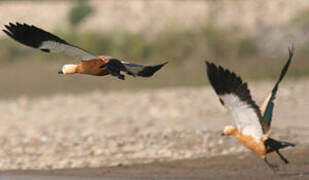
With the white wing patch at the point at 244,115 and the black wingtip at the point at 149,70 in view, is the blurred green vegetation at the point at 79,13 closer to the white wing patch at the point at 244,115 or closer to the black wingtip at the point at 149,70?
the black wingtip at the point at 149,70

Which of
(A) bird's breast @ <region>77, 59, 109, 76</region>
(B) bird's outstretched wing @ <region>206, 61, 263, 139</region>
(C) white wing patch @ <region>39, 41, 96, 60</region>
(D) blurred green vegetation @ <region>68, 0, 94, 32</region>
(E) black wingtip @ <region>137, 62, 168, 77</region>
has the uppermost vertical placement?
(D) blurred green vegetation @ <region>68, 0, 94, 32</region>

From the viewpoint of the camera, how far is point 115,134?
1341 cm

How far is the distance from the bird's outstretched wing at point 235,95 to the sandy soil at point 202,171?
0.96 meters

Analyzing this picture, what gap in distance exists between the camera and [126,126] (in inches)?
568

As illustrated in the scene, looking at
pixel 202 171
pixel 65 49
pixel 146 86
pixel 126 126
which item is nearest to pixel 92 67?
pixel 65 49

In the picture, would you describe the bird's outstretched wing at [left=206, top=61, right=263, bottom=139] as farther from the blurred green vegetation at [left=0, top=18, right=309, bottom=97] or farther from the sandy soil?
the blurred green vegetation at [left=0, top=18, right=309, bottom=97]

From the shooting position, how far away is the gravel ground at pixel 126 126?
11.7m

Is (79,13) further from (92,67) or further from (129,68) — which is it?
→ (129,68)

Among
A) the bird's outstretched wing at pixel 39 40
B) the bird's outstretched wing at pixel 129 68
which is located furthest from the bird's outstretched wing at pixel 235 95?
the bird's outstretched wing at pixel 39 40

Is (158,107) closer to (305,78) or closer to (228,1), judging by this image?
(305,78)

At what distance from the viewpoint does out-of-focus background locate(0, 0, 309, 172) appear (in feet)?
40.3

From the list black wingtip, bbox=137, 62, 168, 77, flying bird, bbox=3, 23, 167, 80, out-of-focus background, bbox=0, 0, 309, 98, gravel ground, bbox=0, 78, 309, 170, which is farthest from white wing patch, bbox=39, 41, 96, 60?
out-of-focus background, bbox=0, 0, 309, 98

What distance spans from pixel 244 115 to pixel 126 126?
564 centimetres

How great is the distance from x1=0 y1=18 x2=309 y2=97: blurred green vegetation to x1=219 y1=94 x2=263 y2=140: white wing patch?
11783mm
